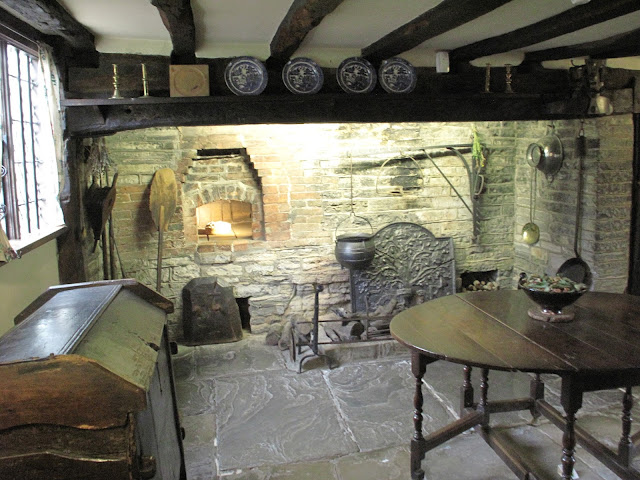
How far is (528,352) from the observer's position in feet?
8.02

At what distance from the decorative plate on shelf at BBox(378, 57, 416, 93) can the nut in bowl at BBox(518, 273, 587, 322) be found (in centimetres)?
163

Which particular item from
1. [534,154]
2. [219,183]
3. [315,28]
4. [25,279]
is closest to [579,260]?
[534,154]

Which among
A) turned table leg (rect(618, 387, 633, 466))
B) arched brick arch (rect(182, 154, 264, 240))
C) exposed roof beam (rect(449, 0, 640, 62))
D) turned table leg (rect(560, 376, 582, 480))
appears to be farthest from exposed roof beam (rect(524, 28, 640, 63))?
arched brick arch (rect(182, 154, 264, 240))

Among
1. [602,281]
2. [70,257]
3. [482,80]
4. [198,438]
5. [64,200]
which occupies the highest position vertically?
[482,80]

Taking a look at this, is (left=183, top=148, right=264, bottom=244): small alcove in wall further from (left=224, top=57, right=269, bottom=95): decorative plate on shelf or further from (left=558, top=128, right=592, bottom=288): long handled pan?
(left=558, top=128, right=592, bottom=288): long handled pan

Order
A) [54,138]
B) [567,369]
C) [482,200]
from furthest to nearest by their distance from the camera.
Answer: [482,200] → [54,138] → [567,369]

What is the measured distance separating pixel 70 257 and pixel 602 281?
414 cm

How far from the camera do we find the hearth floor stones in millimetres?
3002

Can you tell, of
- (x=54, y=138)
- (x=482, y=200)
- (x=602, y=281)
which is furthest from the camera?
(x=482, y=200)

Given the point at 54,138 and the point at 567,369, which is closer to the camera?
the point at 567,369

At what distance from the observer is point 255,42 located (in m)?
3.55

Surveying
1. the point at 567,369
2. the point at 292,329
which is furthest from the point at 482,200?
the point at 567,369

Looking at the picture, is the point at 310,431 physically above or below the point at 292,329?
below

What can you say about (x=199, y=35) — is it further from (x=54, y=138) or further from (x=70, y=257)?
(x=70, y=257)
